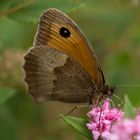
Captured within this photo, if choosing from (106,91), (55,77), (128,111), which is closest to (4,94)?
(55,77)

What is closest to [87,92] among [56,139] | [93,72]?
[93,72]

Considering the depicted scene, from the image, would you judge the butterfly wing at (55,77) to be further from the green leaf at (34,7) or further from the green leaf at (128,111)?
the green leaf at (128,111)

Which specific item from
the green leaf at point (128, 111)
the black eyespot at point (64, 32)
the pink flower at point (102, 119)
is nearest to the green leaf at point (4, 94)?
the black eyespot at point (64, 32)

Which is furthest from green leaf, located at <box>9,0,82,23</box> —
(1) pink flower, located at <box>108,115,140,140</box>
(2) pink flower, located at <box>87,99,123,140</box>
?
(1) pink flower, located at <box>108,115,140,140</box>

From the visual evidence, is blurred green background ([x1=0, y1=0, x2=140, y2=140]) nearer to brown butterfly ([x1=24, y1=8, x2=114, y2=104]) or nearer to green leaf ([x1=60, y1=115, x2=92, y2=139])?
brown butterfly ([x1=24, y1=8, x2=114, y2=104])

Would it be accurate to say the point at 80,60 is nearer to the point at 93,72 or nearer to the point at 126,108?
the point at 93,72
